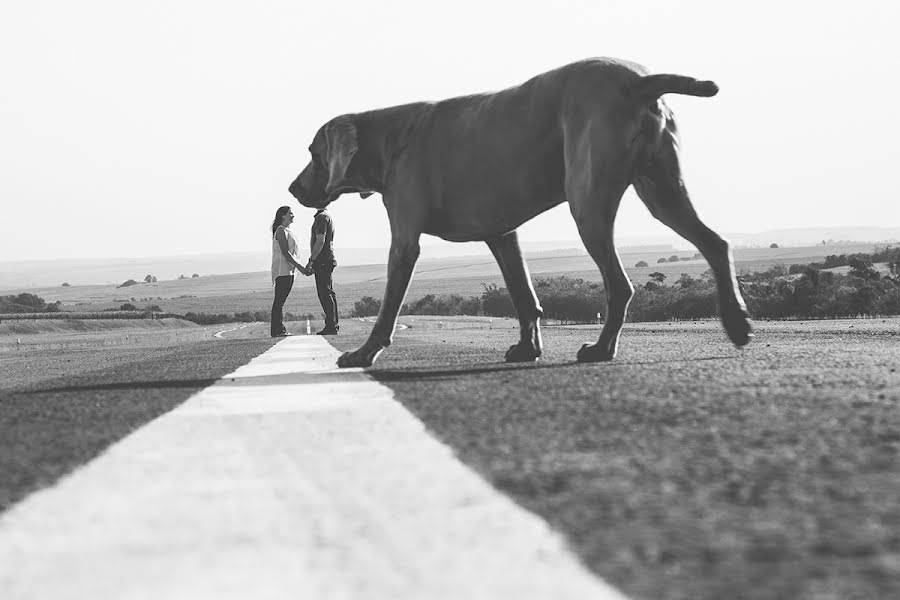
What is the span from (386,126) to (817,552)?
6.30m

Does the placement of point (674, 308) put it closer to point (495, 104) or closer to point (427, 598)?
point (495, 104)

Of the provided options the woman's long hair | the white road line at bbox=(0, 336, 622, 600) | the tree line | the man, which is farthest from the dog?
the tree line

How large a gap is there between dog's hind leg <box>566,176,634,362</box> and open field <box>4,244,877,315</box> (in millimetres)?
62515

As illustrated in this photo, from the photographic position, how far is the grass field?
5.33 feet

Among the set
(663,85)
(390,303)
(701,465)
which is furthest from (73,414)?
(663,85)

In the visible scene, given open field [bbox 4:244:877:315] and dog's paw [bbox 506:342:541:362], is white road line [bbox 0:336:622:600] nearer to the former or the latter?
dog's paw [bbox 506:342:541:362]

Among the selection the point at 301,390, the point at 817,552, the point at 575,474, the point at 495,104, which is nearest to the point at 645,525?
the point at 817,552

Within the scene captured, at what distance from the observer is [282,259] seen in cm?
1620

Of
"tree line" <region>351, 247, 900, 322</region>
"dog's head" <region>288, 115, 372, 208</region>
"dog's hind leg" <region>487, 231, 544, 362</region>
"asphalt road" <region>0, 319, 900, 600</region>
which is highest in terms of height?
"dog's head" <region>288, 115, 372, 208</region>

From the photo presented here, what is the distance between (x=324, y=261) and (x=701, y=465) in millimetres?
13661

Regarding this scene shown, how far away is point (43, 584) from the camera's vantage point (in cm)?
161

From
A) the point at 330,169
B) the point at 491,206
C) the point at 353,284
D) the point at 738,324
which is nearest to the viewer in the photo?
the point at 738,324

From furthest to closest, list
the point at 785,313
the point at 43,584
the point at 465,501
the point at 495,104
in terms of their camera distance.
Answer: the point at 785,313 < the point at 495,104 < the point at 465,501 < the point at 43,584

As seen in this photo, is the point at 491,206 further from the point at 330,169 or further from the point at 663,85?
the point at 330,169
